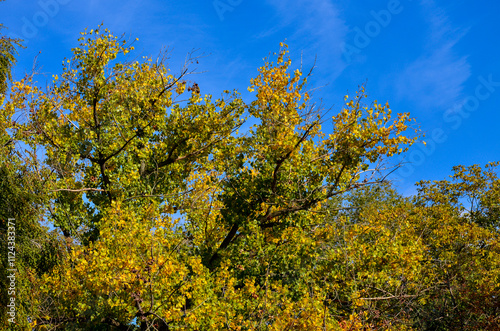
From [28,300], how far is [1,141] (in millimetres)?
3900

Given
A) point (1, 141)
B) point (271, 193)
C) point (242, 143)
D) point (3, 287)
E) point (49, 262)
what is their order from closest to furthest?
point (3, 287)
point (1, 141)
point (49, 262)
point (271, 193)
point (242, 143)

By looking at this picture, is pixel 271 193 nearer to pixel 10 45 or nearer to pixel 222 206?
pixel 222 206

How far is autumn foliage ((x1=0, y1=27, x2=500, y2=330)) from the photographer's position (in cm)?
1055

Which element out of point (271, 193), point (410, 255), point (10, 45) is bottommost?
point (410, 255)

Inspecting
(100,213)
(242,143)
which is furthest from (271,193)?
(100,213)

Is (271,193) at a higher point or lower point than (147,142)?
lower

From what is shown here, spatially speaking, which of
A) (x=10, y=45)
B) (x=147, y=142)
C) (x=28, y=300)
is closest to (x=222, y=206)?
(x=147, y=142)

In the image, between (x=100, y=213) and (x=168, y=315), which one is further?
(x=100, y=213)

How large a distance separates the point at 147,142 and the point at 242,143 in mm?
3310

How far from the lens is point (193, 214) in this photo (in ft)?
50.3

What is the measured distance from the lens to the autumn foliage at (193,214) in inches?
416

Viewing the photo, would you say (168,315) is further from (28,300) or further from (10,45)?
(10,45)

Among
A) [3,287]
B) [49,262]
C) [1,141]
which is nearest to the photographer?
[3,287]

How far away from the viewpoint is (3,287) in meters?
9.91
